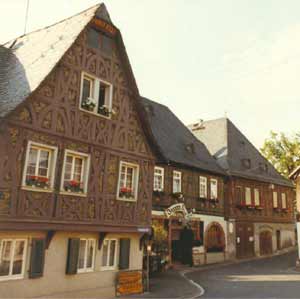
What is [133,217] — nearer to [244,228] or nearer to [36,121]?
[36,121]

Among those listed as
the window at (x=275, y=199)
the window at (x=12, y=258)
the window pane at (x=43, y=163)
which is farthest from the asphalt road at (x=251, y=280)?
the window at (x=275, y=199)

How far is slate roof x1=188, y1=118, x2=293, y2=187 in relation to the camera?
29766 millimetres

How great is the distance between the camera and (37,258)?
11.7 m

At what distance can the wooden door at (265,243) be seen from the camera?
30.7 metres

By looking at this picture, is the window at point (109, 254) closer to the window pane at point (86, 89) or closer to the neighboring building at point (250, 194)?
the window pane at point (86, 89)

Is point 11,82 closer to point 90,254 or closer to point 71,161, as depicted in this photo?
point 71,161

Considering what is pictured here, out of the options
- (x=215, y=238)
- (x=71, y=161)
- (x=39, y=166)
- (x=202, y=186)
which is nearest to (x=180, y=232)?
(x=215, y=238)

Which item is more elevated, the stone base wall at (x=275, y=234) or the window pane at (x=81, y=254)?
the stone base wall at (x=275, y=234)

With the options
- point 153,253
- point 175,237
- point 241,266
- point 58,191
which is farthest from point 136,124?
point 241,266

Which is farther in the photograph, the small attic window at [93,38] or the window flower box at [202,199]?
the window flower box at [202,199]

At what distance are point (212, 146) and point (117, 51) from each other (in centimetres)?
1759

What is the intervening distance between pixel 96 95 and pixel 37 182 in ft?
Result: 13.9

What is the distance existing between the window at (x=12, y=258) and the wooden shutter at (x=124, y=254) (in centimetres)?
418

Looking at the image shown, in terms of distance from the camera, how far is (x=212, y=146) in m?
31.4
